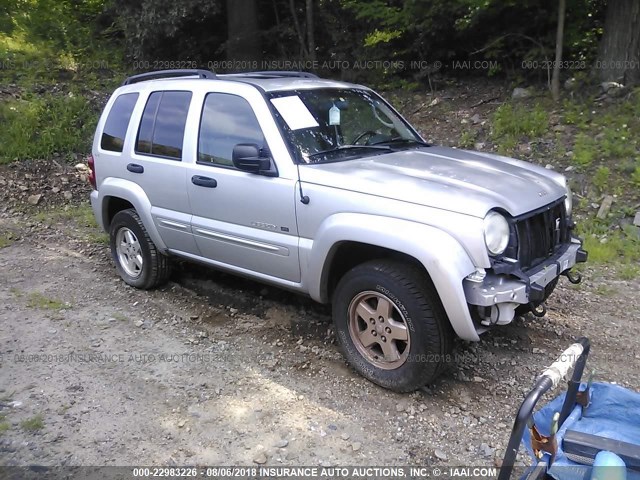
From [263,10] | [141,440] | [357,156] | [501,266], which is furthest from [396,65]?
[141,440]

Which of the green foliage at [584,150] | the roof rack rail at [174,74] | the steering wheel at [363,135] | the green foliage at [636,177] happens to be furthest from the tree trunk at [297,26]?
the steering wheel at [363,135]

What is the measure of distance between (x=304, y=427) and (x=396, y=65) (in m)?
8.94

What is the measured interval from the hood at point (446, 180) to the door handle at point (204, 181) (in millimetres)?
837

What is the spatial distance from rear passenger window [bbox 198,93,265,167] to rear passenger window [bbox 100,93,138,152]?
3.82 feet

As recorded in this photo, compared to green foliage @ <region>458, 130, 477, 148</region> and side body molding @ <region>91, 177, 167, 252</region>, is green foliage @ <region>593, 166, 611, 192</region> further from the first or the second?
side body molding @ <region>91, 177, 167, 252</region>

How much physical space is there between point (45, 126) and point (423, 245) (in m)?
8.65

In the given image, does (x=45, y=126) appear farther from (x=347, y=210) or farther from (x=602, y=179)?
(x=602, y=179)

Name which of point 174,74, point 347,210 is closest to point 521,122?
point 174,74

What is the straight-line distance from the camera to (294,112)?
4.30m

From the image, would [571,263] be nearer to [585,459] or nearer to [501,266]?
[501,266]

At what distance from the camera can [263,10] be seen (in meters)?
13.0

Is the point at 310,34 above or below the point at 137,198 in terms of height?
above

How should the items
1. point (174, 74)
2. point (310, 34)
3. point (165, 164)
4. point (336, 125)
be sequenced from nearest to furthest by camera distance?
point (336, 125) < point (165, 164) < point (174, 74) < point (310, 34)

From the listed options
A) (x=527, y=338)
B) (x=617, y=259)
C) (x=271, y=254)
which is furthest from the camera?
(x=617, y=259)
